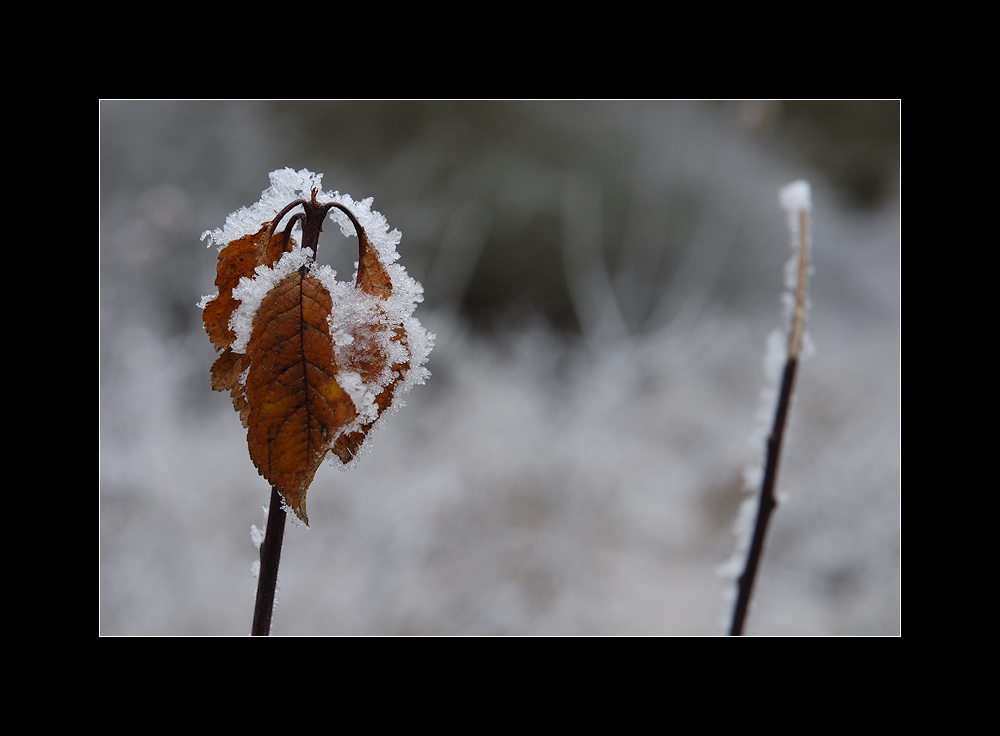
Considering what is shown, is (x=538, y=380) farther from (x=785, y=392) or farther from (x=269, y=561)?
(x=269, y=561)

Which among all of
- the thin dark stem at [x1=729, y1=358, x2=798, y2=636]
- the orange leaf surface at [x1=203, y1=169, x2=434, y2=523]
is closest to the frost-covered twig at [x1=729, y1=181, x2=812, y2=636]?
the thin dark stem at [x1=729, y1=358, x2=798, y2=636]

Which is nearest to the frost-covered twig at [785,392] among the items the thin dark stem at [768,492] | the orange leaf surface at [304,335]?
the thin dark stem at [768,492]

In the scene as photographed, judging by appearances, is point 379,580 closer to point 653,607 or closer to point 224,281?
point 653,607

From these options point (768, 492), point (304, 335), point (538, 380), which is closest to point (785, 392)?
point (768, 492)

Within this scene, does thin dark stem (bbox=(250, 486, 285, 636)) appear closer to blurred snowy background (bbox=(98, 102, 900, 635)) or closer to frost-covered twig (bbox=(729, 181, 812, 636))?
frost-covered twig (bbox=(729, 181, 812, 636))

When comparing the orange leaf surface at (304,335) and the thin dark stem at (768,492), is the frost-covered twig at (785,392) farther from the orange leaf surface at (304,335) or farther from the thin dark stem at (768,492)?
the orange leaf surface at (304,335)

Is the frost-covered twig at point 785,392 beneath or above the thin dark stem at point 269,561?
above
